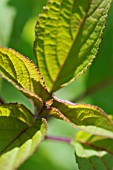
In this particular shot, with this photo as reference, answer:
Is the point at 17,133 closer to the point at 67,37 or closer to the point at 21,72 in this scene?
the point at 21,72

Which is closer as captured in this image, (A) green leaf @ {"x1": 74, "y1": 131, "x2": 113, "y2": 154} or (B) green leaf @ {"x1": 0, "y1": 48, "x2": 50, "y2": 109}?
(B) green leaf @ {"x1": 0, "y1": 48, "x2": 50, "y2": 109}

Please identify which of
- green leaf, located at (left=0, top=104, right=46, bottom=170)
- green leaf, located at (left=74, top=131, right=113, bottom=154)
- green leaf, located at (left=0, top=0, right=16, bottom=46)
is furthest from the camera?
green leaf, located at (left=0, top=0, right=16, bottom=46)

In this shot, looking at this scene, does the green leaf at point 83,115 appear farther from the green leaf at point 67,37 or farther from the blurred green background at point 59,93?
the blurred green background at point 59,93

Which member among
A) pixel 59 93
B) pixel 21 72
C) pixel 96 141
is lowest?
pixel 59 93

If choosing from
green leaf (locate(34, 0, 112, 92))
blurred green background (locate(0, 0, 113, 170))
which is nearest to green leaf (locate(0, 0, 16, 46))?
blurred green background (locate(0, 0, 113, 170))

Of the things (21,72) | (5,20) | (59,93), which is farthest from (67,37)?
(59,93)

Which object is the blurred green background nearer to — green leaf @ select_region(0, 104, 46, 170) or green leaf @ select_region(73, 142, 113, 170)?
green leaf @ select_region(73, 142, 113, 170)
